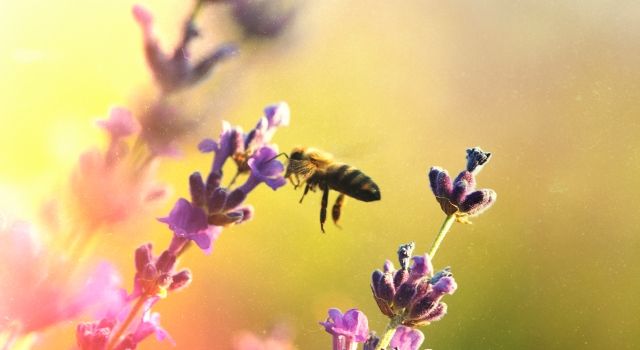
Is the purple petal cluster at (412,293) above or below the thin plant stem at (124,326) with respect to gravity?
above

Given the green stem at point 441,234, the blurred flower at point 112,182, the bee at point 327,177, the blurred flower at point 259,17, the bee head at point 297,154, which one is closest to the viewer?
the green stem at point 441,234

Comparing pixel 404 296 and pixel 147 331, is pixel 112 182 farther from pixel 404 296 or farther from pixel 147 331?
pixel 404 296

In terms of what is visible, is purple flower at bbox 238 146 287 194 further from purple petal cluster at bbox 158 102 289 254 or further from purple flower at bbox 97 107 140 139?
purple flower at bbox 97 107 140 139

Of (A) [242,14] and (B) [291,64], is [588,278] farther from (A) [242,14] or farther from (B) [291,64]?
(A) [242,14]

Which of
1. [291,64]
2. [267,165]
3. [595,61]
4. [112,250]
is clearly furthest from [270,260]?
[595,61]

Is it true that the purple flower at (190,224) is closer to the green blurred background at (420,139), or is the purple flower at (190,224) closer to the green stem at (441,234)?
the green stem at (441,234)

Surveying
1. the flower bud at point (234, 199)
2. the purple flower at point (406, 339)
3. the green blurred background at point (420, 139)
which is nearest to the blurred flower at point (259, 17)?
the green blurred background at point (420, 139)
